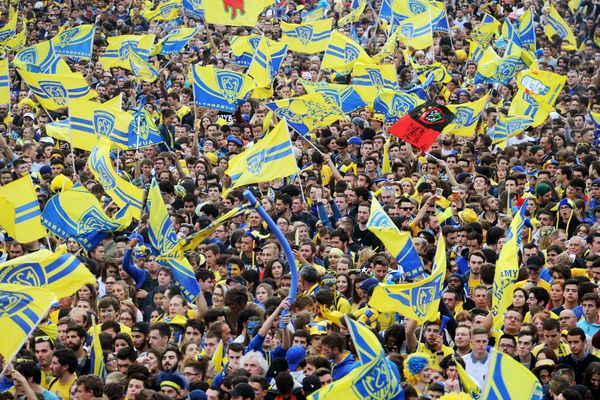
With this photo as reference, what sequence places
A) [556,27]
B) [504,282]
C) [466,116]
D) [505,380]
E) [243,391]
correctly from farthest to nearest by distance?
[556,27]
[466,116]
[504,282]
[243,391]
[505,380]

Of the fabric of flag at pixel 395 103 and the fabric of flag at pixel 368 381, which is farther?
the fabric of flag at pixel 395 103

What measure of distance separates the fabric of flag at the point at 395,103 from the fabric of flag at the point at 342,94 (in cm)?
27

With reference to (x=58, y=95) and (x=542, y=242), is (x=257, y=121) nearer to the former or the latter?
(x=58, y=95)

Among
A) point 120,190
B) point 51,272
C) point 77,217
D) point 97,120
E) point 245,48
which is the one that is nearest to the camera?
point 51,272

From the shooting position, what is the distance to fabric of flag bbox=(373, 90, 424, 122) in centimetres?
1823

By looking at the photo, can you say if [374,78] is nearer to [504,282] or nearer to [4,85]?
[4,85]

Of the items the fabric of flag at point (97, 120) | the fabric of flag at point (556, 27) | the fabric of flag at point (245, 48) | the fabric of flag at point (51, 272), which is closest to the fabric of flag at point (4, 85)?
the fabric of flag at point (97, 120)

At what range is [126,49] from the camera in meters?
22.2

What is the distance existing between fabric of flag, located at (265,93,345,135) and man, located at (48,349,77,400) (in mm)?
6751

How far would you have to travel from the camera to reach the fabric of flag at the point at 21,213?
544 inches

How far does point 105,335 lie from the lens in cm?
1152

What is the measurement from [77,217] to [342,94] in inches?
198

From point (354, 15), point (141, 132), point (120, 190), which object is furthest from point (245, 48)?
point (120, 190)

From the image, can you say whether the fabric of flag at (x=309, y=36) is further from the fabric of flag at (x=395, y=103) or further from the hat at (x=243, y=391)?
the hat at (x=243, y=391)
